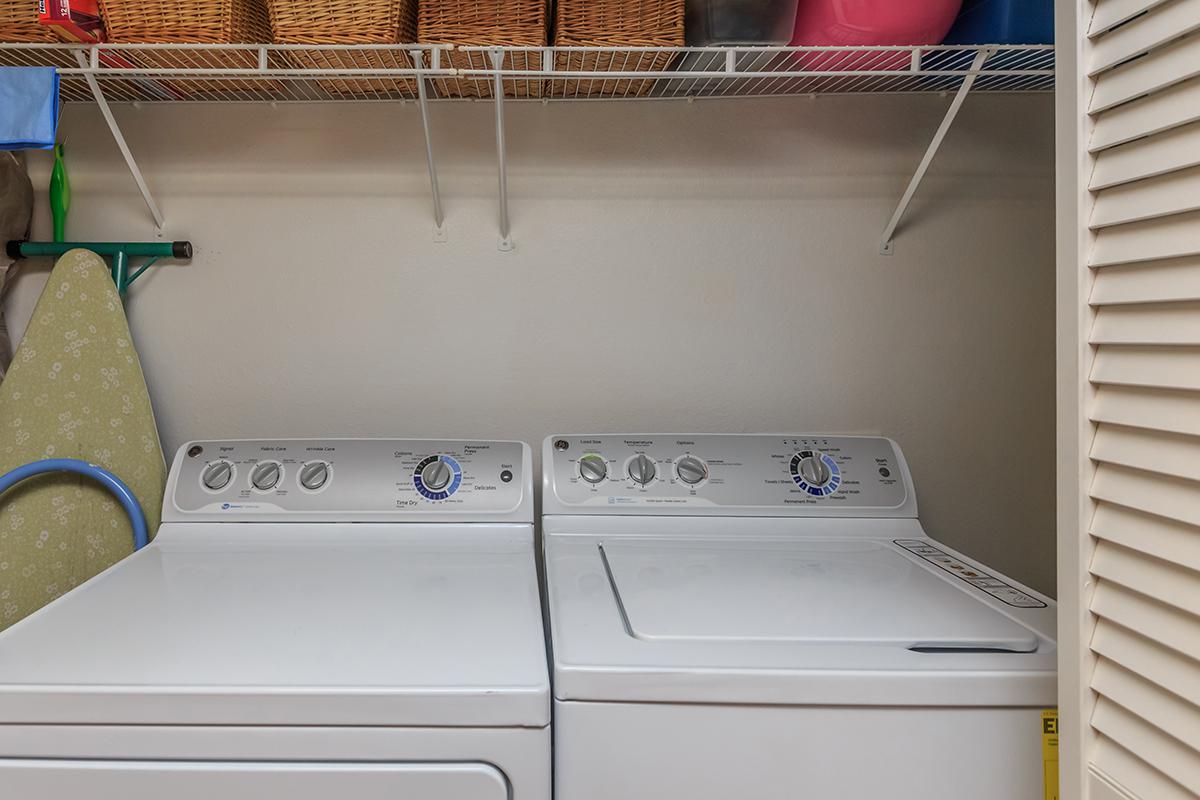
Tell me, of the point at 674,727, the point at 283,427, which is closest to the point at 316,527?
the point at 283,427

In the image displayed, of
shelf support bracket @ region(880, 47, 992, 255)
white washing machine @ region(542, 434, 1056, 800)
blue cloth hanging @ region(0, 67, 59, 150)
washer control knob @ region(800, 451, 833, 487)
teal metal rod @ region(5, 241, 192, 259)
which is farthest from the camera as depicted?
teal metal rod @ region(5, 241, 192, 259)

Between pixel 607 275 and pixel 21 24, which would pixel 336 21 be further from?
pixel 607 275

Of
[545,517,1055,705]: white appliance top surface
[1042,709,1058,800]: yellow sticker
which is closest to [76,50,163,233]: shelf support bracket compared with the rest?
[545,517,1055,705]: white appliance top surface

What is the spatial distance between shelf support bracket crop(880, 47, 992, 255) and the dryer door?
4.26ft

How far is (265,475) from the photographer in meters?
1.44

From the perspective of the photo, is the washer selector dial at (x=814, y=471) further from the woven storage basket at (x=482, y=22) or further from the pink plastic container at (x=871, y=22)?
the woven storage basket at (x=482, y=22)

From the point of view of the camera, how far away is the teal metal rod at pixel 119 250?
160cm

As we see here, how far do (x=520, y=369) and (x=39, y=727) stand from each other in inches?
41.8

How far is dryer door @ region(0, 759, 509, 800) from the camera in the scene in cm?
81

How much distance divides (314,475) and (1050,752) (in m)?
1.17

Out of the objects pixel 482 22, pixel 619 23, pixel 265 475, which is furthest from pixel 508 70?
pixel 265 475

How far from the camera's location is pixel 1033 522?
1772mm

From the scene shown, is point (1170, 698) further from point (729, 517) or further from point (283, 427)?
point (283, 427)

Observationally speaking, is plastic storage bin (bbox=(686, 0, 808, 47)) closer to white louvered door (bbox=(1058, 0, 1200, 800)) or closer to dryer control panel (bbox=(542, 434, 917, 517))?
white louvered door (bbox=(1058, 0, 1200, 800))
